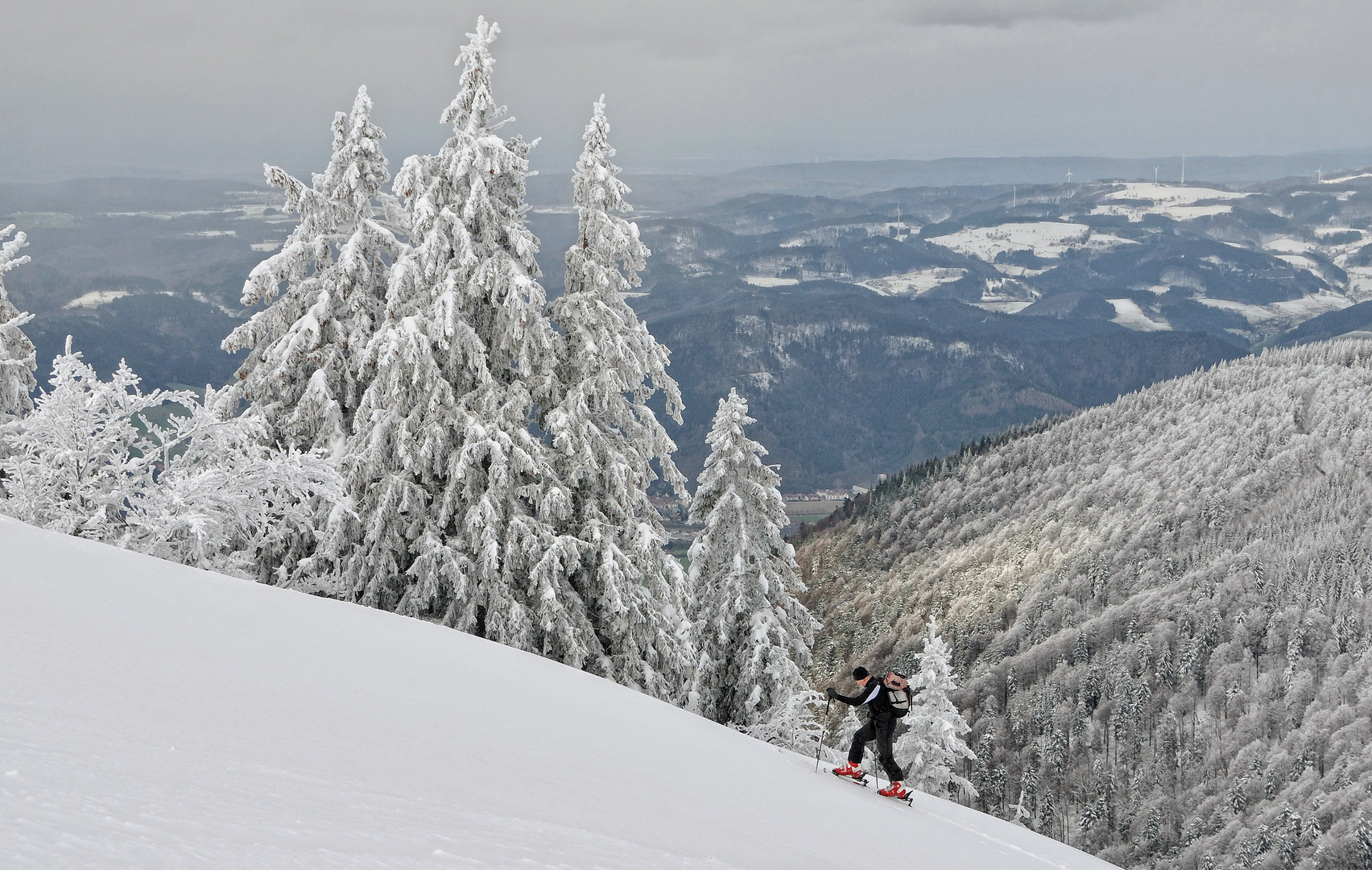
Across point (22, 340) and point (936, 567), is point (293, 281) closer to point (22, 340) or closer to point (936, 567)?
point (22, 340)

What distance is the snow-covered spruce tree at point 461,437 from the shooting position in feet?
48.5

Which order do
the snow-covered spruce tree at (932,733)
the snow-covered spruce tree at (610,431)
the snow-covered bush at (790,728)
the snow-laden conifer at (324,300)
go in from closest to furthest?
the snow-laden conifer at (324,300) → the snow-covered spruce tree at (610,431) → the snow-covered bush at (790,728) → the snow-covered spruce tree at (932,733)

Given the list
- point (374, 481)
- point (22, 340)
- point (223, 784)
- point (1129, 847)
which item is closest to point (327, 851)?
point (223, 784)

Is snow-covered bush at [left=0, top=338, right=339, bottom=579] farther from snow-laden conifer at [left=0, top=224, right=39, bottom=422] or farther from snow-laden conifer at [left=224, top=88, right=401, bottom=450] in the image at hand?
snow-laden conifer at [left=224, top=88, right=401, bottom=450]

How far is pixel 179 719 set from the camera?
4.88 metres

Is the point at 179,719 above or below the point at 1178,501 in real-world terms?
above

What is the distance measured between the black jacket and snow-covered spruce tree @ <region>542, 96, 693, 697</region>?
23.1 feet

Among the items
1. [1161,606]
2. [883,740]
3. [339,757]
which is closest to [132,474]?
[339,757]

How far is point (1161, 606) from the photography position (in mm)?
119812

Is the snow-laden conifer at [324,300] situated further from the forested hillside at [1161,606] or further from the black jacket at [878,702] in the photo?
the forested hillside at [1161,606]

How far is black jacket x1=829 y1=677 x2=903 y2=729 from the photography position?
31.0 ft

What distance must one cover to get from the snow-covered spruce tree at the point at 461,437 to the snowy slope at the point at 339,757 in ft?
14.2

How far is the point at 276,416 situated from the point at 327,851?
14.4 meters

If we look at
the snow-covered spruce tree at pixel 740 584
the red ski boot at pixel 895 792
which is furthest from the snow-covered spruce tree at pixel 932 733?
the red ski boot at pixel 895 792
